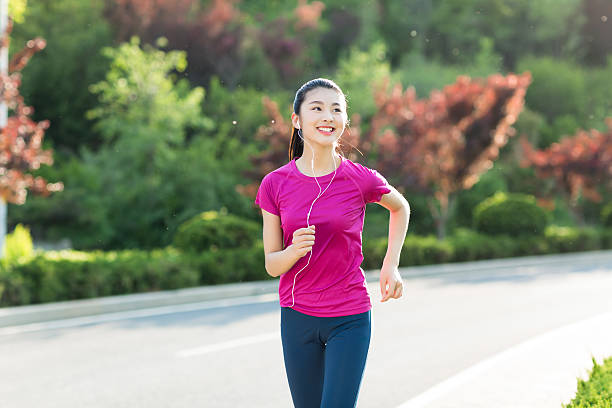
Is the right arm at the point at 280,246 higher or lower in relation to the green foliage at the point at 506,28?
lower

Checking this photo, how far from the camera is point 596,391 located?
4.42m

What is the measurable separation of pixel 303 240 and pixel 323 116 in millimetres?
572

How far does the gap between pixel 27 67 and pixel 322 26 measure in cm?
1429

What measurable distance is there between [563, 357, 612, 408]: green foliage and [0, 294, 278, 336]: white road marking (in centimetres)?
→ 699

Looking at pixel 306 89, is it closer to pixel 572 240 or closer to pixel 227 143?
pixel 572 240

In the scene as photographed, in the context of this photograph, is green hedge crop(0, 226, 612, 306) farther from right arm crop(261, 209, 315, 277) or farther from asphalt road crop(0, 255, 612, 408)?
right arm crop(261, 209, 315, 277)

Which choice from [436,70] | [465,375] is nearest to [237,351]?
[465,375]

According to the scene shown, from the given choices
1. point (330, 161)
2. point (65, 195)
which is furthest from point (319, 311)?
point (65, 195)

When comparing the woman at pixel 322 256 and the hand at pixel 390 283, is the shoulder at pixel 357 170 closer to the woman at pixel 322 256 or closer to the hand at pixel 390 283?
the woman at pixel 322 256

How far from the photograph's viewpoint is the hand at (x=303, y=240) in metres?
3.07

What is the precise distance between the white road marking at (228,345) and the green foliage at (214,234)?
5.87 metres

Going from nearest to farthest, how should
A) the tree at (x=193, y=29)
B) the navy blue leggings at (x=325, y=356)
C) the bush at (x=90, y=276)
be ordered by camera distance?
the navy blue leggings at (x=325, y=356)
the bush at (x=90, y=276)
the tree at (x=193, y=29)

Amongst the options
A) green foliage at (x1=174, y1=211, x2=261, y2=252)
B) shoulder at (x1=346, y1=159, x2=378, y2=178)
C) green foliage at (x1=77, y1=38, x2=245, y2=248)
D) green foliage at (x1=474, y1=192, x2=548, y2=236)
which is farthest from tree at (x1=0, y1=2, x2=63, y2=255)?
green foliage at (x1=474, y1=192, x2=548, y2=236)

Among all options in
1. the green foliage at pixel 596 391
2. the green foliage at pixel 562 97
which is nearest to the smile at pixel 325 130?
the green foliage at pixel 596 391
